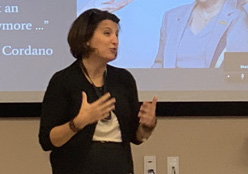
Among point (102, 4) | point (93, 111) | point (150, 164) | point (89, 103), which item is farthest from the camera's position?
point (150, 164)

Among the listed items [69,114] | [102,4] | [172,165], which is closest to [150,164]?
[172,165]

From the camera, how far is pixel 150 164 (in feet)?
8.97

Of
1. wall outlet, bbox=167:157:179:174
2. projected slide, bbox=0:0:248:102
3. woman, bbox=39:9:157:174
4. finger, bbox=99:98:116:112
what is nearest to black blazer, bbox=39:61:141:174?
Result: woman, bbox=39:9:157:174

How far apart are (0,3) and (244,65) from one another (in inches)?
54.4

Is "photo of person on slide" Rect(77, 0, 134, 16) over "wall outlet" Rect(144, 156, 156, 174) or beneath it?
over

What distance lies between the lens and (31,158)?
8.89 feet

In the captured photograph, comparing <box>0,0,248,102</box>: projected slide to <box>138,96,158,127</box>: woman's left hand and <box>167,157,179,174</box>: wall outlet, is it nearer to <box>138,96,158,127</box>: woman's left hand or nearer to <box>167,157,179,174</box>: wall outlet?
<box>167,157,179,174</box>: wall outlet

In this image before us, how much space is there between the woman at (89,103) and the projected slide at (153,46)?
3.07ft

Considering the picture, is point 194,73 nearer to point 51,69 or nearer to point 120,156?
point 51,69

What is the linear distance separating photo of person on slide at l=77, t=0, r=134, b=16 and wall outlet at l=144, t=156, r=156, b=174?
0.86m

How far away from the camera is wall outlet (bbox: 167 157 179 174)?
107 inches

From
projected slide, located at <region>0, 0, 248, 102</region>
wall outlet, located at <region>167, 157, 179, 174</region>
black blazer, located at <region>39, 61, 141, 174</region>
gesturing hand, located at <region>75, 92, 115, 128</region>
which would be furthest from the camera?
wall outlet, located at <region>167, 157, 179, 174</region>

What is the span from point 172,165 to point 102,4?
991 millimetres

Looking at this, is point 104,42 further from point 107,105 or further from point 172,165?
point 172,165
